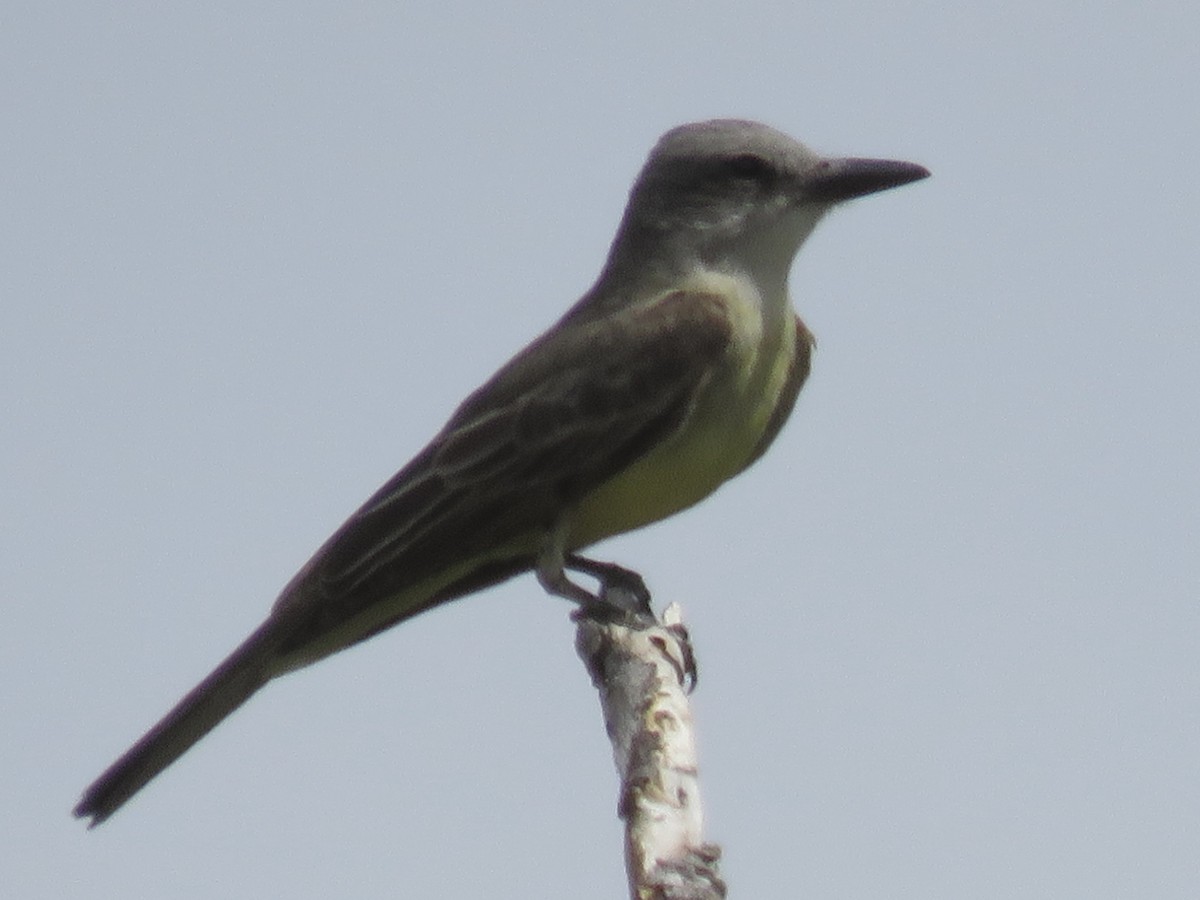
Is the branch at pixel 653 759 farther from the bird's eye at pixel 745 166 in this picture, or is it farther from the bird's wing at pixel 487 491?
the bird's eye at pixel 745 166

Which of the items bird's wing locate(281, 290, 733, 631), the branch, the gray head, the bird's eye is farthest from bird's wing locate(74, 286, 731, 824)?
the branch

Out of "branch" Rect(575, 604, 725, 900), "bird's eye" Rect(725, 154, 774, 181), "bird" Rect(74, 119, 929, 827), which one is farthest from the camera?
"bird's eye" Rect(725, 154, 774, 181)

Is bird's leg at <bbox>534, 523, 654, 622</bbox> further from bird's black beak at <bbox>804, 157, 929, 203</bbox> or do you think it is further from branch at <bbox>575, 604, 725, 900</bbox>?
bird's black beak at <bbox>804, 157, 929, 203</bbox>

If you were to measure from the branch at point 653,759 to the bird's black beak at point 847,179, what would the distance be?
2.95m

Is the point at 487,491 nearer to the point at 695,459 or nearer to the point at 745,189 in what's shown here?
the point at 695,459

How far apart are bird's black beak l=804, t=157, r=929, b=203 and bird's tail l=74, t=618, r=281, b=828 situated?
3223mm

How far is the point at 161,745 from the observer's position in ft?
28.9

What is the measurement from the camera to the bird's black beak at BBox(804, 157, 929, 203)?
10125 mm

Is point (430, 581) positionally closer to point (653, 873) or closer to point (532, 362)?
point (532, 362)

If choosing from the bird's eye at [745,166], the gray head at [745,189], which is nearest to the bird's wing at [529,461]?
the gray head at [745,189]

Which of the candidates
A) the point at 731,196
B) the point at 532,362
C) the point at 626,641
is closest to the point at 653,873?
the point at 626,641

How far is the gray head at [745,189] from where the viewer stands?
1003 cm

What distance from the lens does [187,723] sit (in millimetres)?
8906

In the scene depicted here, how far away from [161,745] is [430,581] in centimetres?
132
